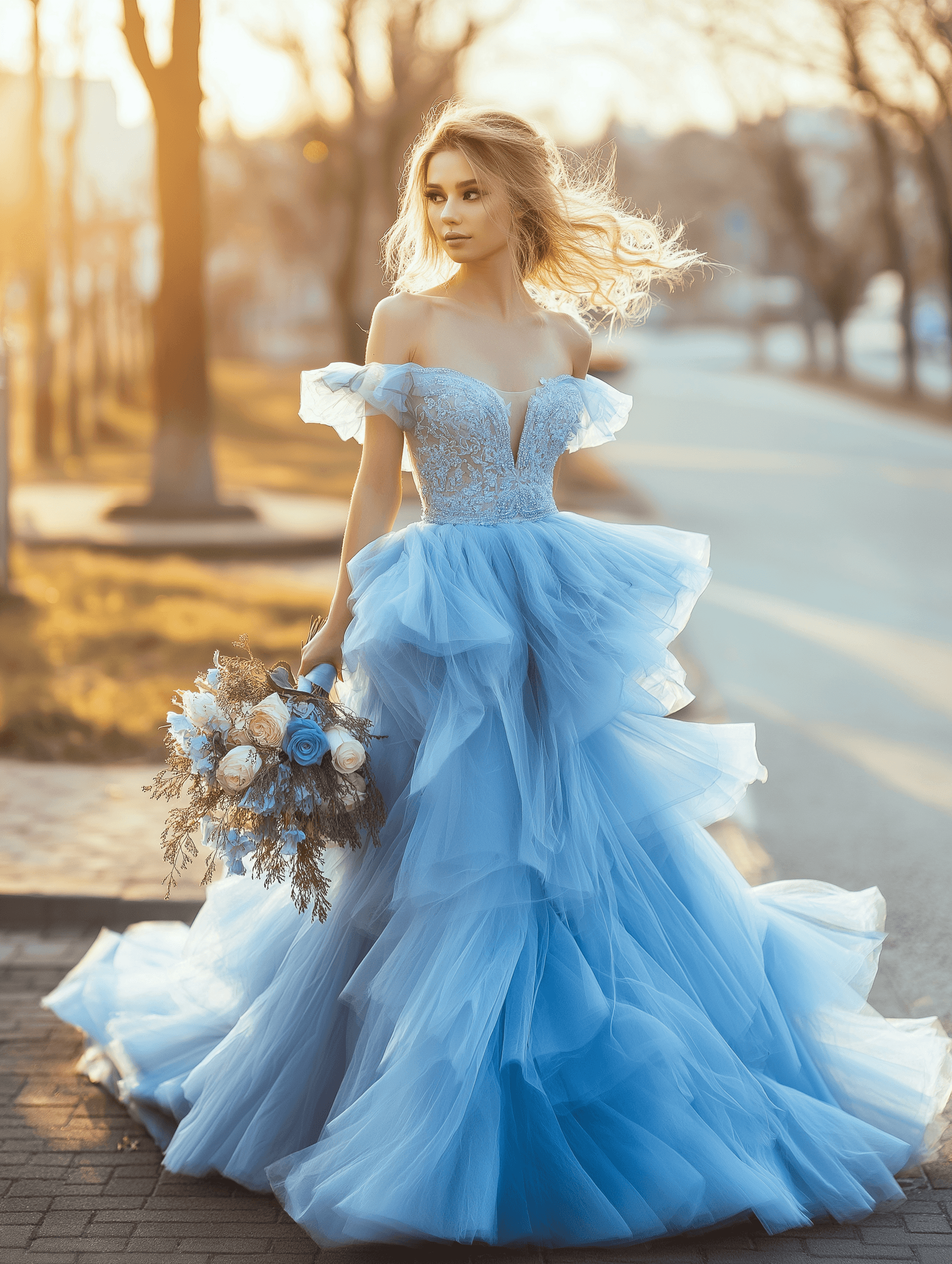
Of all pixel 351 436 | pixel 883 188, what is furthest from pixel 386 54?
pixel 351 436

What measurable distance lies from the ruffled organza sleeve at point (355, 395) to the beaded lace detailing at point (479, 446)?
0.04 metres

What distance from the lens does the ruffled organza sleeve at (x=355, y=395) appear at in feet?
11.0

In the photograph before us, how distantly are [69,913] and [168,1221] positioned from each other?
198 cm

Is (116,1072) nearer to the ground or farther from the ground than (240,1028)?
nearer to the ground

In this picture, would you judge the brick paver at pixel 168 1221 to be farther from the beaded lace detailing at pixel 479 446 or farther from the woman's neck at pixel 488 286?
the woman's neck at pixel 488 286

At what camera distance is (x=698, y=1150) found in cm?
308

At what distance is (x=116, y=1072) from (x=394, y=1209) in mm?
1304

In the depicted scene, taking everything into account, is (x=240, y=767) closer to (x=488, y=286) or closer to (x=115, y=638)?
(x=488, y=286)

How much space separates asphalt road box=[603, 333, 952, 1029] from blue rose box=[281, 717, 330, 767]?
2120 mm

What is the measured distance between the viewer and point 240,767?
3.14 meters

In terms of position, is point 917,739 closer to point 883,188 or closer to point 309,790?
point 309,790

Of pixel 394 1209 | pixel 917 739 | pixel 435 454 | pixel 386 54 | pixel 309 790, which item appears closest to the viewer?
pixel 394 1209

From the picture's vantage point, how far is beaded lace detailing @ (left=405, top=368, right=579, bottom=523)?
3393 mm

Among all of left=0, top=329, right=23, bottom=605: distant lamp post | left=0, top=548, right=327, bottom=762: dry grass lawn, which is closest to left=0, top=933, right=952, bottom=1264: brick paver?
left=0, top=548, right=327, bottom=762: dry grass lawn
